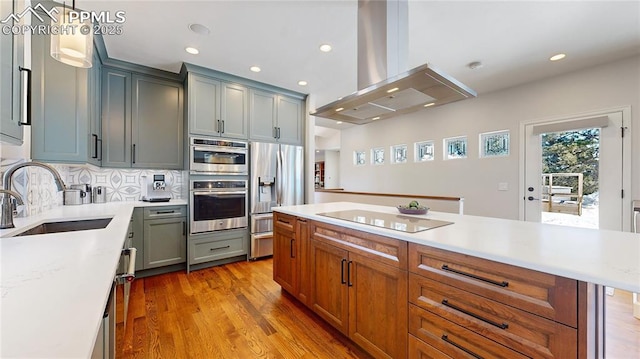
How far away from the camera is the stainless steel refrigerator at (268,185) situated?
3629 mm

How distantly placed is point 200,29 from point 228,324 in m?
2.71

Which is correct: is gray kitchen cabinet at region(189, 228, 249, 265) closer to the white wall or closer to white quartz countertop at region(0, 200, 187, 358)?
white quartz countertop at region(0, 200, 187, 358)

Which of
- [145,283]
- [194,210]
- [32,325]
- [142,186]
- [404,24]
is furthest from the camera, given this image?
[142,186]

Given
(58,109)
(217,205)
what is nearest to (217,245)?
(217,205)

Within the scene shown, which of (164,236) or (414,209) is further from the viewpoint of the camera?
(164,236)

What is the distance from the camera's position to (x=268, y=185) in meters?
3.77

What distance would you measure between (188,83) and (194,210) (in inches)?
63.3

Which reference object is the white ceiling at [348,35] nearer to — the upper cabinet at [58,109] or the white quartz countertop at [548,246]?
the upper cabinet at [58,109]

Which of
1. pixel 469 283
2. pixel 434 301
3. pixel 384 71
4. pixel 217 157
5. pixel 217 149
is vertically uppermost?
pixel 384 71

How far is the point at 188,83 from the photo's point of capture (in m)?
3.22

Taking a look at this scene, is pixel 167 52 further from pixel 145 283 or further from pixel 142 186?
pixel 145 283

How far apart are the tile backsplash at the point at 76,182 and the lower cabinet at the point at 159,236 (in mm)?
571

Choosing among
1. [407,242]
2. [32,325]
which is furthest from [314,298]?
[32,325]

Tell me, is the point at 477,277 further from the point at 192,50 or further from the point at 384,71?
the point at 192,50
